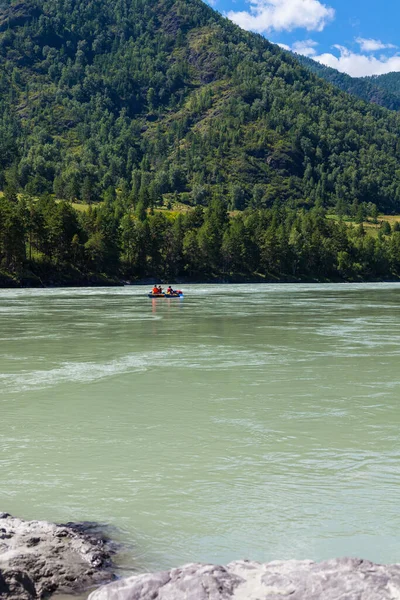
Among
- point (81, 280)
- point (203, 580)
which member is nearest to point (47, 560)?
point (203, 580)

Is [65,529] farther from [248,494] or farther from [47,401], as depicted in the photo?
[47,401]

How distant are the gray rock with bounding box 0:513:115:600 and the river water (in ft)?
2.35

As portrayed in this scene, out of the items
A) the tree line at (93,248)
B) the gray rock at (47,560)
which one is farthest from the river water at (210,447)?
the tree line at (93,248)

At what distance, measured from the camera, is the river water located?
12.3m

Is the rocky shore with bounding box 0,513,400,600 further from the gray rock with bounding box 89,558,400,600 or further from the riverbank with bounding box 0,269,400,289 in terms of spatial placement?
the riverbank with bounding box 0,269,400,289

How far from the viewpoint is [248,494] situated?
1423 centimetres

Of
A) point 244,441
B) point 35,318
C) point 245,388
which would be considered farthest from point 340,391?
point 35,318

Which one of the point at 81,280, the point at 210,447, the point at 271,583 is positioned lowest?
the point at 210,447

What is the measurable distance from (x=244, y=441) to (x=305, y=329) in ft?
99.5

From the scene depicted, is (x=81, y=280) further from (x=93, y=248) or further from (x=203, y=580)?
(x=203, y=580)

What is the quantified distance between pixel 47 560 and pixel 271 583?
144 inches

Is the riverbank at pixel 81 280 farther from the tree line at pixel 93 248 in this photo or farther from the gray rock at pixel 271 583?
the gray rock at pixel 271 583

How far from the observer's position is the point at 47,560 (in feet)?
32.8

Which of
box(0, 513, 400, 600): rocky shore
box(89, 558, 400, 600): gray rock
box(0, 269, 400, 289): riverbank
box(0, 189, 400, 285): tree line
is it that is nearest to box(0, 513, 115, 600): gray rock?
box(0, 513, 400, 600): rocky shore
